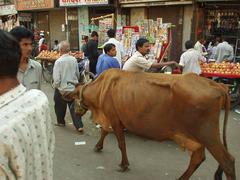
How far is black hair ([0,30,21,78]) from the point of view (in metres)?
1.37

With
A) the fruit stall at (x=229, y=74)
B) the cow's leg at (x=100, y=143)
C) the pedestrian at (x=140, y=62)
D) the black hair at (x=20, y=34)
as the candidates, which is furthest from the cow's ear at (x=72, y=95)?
the fruit stall at (x=229, y=74)

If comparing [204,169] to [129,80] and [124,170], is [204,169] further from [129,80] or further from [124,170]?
[129,80]

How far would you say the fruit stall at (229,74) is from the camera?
7844 mm

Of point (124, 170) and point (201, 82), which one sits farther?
point (124, 170)

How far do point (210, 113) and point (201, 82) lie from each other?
0.36 meters

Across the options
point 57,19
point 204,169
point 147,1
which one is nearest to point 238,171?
point 204,169

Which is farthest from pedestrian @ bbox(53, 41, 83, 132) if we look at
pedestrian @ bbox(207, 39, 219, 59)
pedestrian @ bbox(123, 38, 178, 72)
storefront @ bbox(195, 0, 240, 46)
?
storefront @ bbox(195, 0, 240, 46)

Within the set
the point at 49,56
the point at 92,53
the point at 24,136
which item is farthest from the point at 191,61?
the point at 24,136

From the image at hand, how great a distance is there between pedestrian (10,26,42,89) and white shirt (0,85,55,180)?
67.0 inches

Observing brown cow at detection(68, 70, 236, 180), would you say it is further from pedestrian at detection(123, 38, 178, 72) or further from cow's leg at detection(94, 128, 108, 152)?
pedestrian at detection(123, 38, 178, 72)

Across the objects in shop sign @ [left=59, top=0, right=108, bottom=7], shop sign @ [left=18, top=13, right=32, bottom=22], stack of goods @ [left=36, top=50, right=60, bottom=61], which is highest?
shop sign @ [left=59, top=0, right=108, bottom=7]

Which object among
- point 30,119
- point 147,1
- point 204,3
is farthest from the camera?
point 147,1

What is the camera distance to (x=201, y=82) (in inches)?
148

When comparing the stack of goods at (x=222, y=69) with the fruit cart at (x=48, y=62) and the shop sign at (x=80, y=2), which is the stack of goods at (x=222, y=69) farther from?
the shop sign at (x=80, y=2)
